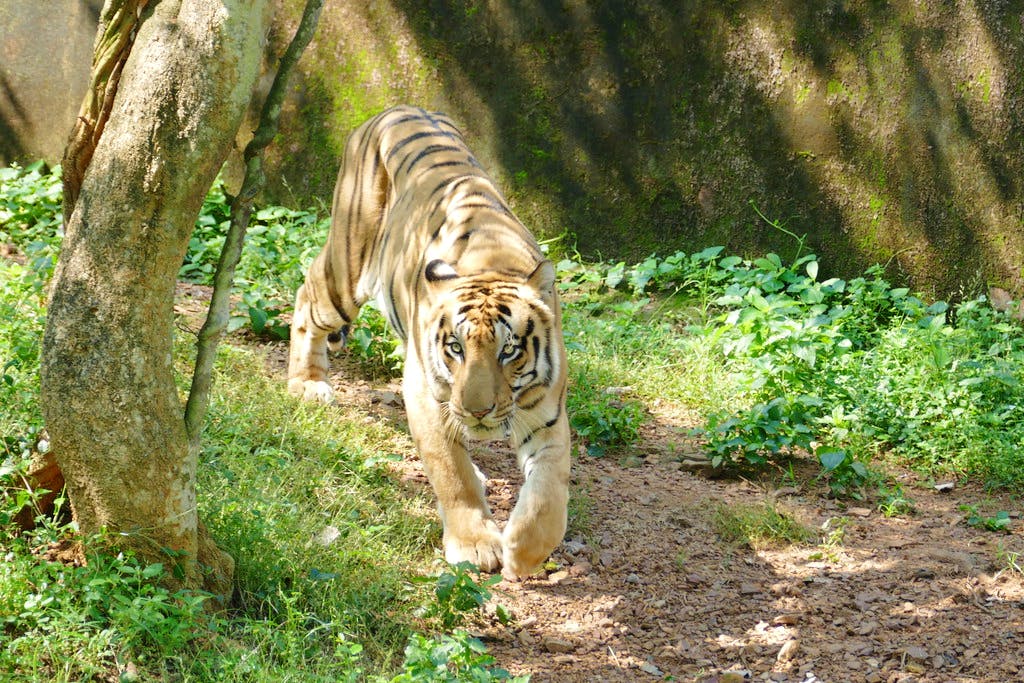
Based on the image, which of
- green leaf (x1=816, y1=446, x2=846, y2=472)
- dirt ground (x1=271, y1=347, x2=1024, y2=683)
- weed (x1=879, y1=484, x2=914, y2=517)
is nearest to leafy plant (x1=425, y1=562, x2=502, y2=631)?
dirt ground (x1=271, y1=347, x2=1024, y2=683)

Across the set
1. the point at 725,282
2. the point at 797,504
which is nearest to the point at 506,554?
the point at 797,504

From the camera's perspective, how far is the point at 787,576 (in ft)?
14.2

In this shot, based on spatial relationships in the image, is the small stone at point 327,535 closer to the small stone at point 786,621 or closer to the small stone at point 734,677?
the small stone at point 734,677

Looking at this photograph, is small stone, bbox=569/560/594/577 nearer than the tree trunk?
No

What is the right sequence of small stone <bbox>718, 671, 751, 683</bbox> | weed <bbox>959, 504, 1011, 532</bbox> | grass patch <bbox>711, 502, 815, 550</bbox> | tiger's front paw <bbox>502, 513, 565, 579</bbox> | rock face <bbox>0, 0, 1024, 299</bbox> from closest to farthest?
1. small stone <bbox>718, 671, 751, 683</bbox>
2. tiger's front paw <bbox>502, 513, 565, 579</bbox>
3. grass patch <bbox>711, 502, 815, 550</bbox>
4. weed <bbox>959, 504, 1011, 532</bbox>
5. rock face <bbox>0, 0, 1024, 299</bbox>

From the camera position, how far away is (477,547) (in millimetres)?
4039

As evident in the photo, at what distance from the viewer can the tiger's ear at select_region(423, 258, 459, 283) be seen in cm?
423

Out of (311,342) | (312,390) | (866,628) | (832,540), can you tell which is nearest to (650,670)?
(866,628)

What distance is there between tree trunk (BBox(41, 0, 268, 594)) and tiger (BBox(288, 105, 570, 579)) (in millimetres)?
1179

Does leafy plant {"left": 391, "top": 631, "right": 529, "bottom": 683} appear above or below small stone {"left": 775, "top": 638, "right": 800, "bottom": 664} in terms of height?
above

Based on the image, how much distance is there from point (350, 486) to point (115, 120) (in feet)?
6.35

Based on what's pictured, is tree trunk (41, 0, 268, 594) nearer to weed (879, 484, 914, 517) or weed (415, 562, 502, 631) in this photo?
weed (415, 562, 502, 631)

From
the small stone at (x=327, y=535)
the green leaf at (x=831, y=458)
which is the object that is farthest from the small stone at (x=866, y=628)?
the small stone at (x=327, y=535)

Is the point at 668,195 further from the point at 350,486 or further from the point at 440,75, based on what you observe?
the point at 350,486
